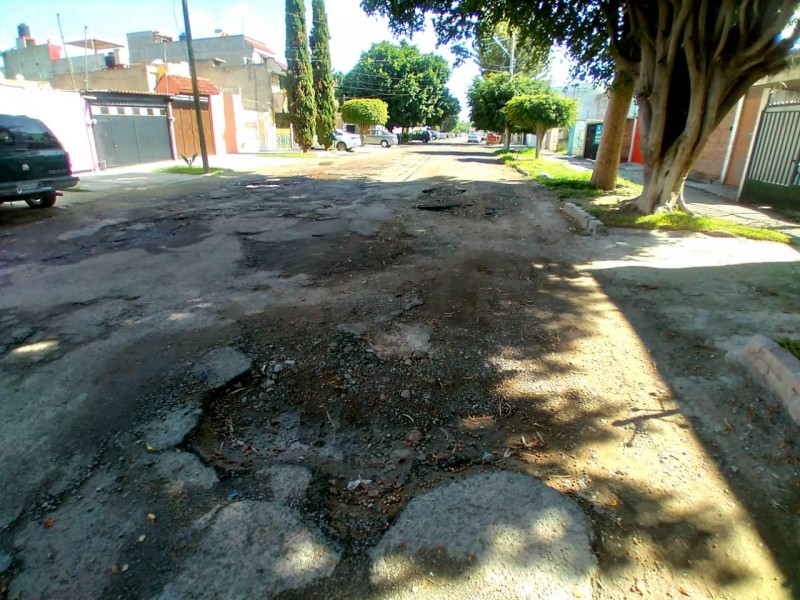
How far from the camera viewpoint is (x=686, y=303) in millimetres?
4914

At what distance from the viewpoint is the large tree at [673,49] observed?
7.50 metres

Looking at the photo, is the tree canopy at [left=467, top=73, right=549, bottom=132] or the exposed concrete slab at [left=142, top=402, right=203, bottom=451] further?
the tree canopy at [left=467, top=73, right=549, bottom=132]

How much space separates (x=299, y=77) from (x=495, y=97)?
13544mm

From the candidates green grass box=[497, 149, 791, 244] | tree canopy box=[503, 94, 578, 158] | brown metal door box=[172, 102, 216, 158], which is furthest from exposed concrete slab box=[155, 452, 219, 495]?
tree canopy box=[503, 94, 578, 158]

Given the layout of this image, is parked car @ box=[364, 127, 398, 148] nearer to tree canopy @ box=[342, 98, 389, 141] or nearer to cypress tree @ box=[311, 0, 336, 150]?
tree canopy @ box=[342, 98, 389, 141]

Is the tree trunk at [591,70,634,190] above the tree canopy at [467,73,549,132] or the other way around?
the other way around

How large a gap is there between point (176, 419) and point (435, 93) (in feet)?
185

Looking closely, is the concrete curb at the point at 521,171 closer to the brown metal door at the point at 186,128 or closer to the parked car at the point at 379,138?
the brown metal door at the point at 186,128

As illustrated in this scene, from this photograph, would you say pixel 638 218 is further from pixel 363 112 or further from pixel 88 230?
pixel 363 112

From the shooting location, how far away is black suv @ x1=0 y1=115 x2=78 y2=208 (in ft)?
30.1

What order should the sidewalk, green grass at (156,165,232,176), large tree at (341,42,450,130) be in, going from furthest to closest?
large tree at (341,42,450,130) → green grass at (156,165,232,176) → the sidewalk

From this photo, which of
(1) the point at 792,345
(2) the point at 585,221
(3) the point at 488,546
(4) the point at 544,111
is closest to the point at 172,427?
(3) the point at 488,546

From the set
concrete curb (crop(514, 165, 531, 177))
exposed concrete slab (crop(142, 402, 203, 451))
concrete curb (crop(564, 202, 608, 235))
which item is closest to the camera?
exposed concrete slab (crop(142, 402, 203, 451))

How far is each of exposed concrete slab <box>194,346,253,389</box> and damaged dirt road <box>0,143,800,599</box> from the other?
0.02 m
